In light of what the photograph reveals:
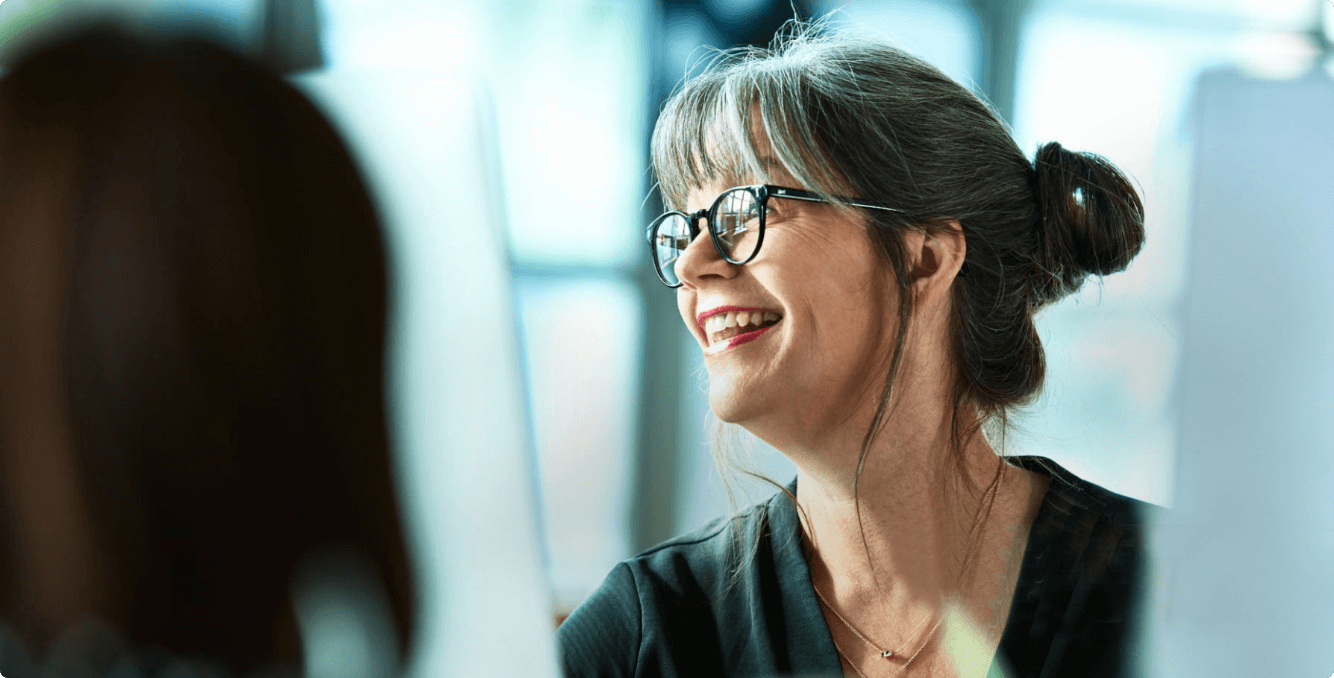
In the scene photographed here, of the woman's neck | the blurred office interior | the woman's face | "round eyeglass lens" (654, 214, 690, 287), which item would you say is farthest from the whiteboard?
"round eyeglass lens" (654, 214, 690, 287)

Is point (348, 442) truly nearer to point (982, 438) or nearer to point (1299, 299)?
point (982, 438)

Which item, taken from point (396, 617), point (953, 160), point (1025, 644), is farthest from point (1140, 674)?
point (396, 617)

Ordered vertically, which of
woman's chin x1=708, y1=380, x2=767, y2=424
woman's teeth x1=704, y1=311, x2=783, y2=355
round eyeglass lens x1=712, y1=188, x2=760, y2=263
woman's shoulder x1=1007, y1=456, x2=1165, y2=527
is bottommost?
woman's shoulder x1=1007, y1=456, x2=1165, y2=527

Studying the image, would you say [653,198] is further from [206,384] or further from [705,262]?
[206,384]

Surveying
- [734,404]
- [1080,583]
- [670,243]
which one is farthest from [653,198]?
[1080,583]

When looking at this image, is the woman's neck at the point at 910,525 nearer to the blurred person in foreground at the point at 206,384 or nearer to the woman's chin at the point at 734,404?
the woman's chin at the point at 734,404

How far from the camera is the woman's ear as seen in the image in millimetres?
603

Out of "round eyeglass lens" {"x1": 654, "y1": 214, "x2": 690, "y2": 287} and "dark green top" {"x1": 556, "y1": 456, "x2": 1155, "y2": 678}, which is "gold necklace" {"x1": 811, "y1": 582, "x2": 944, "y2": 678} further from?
"round eyeglass lens" {"x1": 654, "y1": 214, "x2": 690, "y2": 287}

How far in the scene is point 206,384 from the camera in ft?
1.10

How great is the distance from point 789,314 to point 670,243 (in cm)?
10

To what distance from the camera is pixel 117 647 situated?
35 centimetres

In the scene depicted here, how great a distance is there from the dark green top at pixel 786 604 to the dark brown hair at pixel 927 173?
0.06 meters

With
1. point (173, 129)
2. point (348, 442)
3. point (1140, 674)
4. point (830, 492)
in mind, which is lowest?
point (1140, 674)

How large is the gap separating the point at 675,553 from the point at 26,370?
40 centimetres
